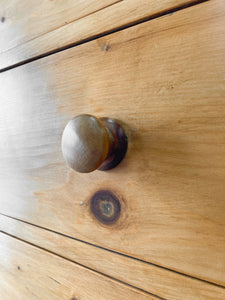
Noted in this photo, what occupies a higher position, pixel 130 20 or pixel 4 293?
pixel 130 20

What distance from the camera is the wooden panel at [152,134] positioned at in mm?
198

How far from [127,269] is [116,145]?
13 cm

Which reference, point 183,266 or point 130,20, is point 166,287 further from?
point 130,20

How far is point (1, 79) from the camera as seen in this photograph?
14.0 inches

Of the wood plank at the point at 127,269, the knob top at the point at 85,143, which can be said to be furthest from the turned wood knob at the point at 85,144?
the wood plank at the point at 127,269

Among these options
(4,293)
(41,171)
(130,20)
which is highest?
(130,20)

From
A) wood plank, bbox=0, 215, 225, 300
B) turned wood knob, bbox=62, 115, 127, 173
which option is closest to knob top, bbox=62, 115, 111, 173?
turned wood knob, bbox=62, 115, 127, 173

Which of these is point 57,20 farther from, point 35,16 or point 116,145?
point 116,145

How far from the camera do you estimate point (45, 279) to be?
12.4 inches

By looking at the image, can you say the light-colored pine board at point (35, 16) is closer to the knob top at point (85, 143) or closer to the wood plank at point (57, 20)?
the wood plank at point (57, 20)

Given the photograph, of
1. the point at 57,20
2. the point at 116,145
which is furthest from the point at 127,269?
the point at 57,20

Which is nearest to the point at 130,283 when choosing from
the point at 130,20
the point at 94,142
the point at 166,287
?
the point at 166,287

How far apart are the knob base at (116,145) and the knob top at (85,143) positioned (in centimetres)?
3

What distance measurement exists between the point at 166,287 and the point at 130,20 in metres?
0.25
